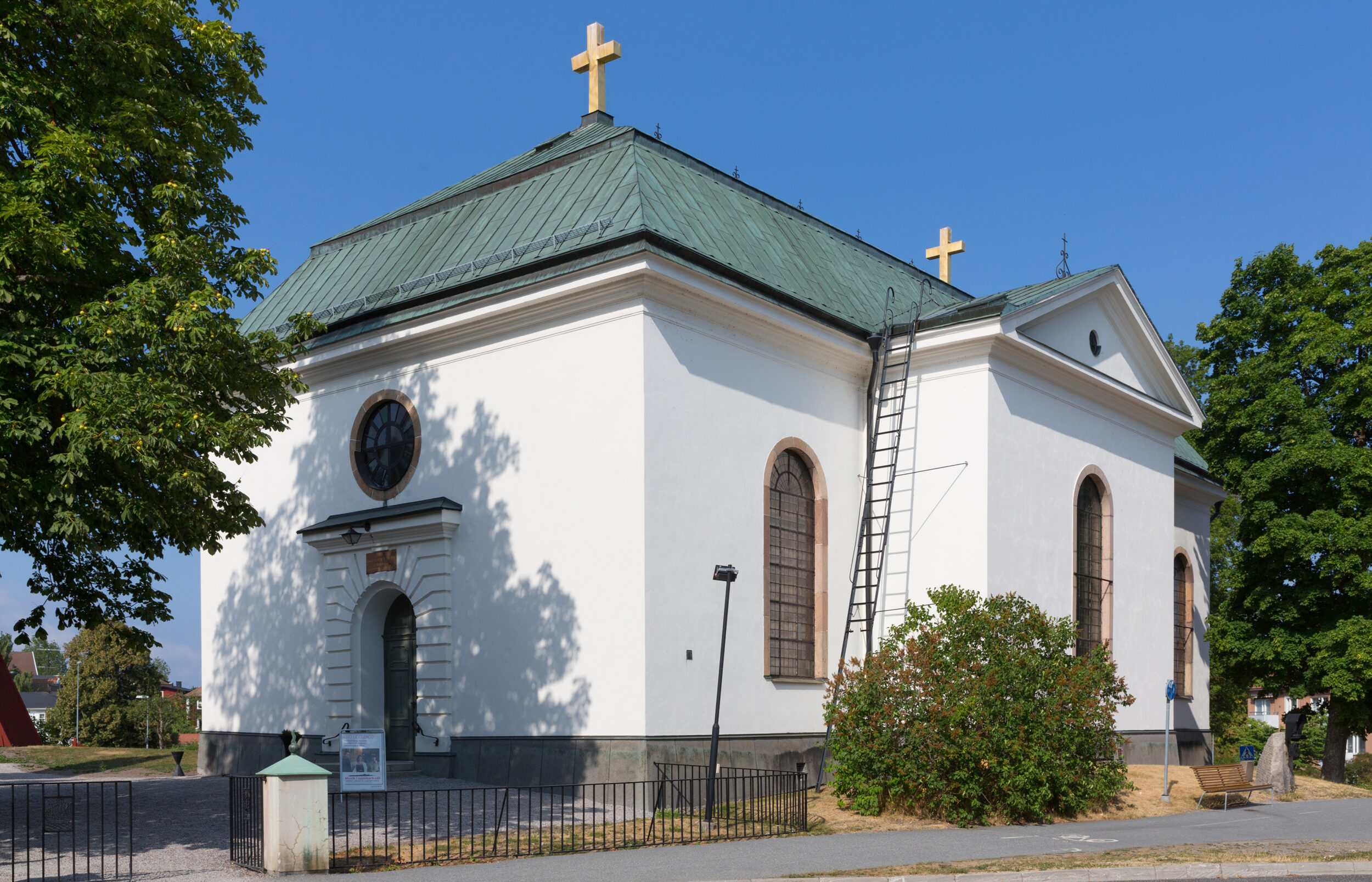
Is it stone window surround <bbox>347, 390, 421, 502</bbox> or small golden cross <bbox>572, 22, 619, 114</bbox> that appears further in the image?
small golden cross <bbox>572, 22, 619, 114</bbox>

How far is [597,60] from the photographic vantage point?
997 inches

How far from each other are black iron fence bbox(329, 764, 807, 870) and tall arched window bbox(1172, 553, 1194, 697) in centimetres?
1501

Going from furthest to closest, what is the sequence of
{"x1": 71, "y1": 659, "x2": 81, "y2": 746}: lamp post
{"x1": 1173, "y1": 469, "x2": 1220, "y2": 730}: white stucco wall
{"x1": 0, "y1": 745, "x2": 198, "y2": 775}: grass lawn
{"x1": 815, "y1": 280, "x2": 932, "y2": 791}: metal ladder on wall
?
{"x1": 71, "y1": 659, "x2": 81, "y2": 746}: lamp post, {"x1": 1173, "y1": 469, "x2": 1220, "y2": 730}: white stucco wall, {"x1": 0, "y1": 745, "x2": 198, "y2": 775}: grass lawn, {"x1": 815, "y1": 280, "x2": 932, "y2": 791}: metal ladder on wall

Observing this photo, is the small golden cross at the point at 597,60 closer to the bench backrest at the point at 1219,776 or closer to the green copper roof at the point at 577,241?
the green copper roof at the point at 577,241

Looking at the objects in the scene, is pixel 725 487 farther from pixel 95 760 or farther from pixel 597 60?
pixel 95 760

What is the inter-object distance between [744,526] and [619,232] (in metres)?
4.88

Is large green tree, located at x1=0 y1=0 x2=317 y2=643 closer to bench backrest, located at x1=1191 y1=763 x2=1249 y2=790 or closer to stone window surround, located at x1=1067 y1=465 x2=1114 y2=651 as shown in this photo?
bench backrest, located at x1=1191 y1=763 x2=1249 y2=790

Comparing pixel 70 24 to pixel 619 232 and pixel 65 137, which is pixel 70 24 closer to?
pixel 65 137

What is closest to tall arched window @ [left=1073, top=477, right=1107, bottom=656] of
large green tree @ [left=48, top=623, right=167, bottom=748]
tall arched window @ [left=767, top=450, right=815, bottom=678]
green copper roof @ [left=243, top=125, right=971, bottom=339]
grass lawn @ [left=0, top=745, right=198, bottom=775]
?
green copper roof @ [left=243, top=125, right=971, bottom=339]

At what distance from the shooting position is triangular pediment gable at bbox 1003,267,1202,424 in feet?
75.1

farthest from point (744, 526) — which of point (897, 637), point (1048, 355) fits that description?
point (1048, 355)

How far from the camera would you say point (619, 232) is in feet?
60.6

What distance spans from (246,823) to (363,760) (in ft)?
8.20

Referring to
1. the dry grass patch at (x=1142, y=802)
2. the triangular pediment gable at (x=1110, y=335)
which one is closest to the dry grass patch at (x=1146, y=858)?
the dry grass patch at (x=1142, y=802)
